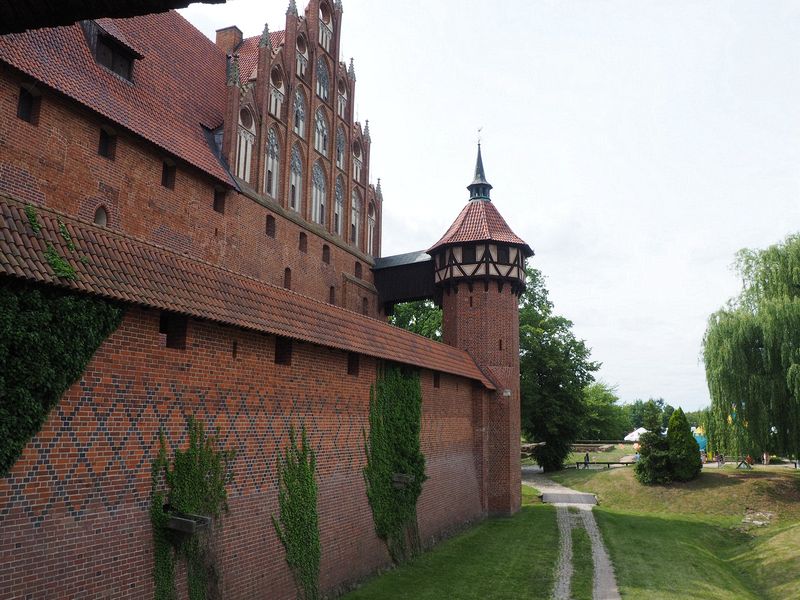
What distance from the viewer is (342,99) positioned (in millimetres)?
18859

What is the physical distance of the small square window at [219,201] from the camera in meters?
13.6

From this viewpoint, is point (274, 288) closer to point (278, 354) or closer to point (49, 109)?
point (278, 354)

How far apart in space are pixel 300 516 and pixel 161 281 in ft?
13.7

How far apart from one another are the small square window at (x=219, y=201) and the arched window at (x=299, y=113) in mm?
3467

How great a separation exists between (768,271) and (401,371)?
16.4 metres

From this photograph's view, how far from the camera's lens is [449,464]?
15.7m

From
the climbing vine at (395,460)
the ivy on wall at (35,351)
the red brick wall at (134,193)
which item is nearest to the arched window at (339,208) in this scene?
the red brick wall at (134,193)

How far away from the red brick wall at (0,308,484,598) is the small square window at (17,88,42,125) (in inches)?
198

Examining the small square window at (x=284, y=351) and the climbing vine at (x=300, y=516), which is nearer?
the climbing vine at (x=300, y=516)

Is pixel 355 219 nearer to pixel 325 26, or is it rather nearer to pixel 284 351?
pixel 325 26

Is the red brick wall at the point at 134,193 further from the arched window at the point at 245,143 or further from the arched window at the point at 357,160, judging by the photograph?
the arched window at the point at 357,160

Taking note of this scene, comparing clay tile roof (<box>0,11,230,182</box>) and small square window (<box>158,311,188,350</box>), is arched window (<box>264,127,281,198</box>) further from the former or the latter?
small square window (<box>158,311,188,350</box>)

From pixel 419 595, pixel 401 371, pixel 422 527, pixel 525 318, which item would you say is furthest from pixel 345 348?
pixel 525 318

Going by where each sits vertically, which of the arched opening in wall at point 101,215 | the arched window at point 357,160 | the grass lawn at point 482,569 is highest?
the arched window at point 357,160
